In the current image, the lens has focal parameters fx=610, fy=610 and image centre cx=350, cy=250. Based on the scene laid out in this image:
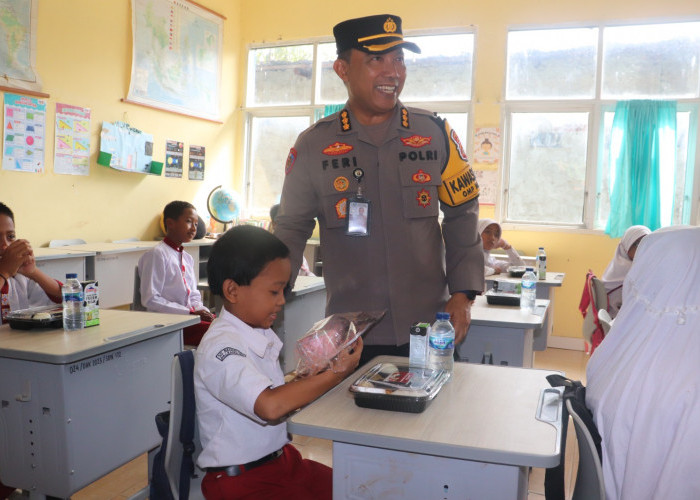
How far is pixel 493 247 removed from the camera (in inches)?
208

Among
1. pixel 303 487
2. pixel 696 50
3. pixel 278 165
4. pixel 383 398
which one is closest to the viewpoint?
pixel 383 398

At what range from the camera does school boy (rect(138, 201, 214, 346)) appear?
3.59 metres

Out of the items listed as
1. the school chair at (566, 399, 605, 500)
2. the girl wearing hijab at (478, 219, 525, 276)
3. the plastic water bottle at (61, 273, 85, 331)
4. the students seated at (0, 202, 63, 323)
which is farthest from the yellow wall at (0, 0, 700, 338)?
the school chair at (566, 399, 605, 500)

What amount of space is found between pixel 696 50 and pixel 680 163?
1043 millimetres

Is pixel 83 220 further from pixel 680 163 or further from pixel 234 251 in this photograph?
pixel 680 163

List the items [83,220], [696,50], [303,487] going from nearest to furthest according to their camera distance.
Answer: [303,487] < [83,220] < [696,50]

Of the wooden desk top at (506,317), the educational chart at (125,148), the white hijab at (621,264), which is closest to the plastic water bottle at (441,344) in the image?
the wooden desk top at (506,317)

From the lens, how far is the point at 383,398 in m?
1.32

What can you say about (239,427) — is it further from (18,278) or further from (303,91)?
(303,91)

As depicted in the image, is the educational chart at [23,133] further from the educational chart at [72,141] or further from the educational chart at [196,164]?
the educational chart at [196,164]

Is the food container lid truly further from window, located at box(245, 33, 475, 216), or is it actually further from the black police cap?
window, located at box(245, 33, 475, 216)

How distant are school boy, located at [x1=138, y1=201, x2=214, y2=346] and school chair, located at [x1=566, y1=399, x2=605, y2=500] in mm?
2564

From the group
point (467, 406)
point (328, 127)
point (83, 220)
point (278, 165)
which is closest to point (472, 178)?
point (328, 127)

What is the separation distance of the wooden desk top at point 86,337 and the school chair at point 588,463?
5.32 ft
